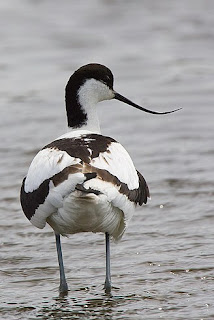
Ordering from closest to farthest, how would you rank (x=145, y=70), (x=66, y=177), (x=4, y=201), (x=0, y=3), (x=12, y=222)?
(x=66, y=177) → (x=12, y=222) → (x=4, y=201) → (x=145, y=70) → (x=0, y=3)

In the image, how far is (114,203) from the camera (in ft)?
19.3

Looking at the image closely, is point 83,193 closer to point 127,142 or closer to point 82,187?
point 82,187

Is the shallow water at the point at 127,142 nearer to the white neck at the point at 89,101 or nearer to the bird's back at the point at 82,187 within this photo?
the bird's back at the point at 82,187

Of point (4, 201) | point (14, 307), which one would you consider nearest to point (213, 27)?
point (4, 201)

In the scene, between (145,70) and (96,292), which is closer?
(96,292)

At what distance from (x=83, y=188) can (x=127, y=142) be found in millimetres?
4877

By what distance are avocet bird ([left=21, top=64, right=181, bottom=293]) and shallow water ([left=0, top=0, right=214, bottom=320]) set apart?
0.39m

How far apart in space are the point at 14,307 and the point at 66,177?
40.1 inches

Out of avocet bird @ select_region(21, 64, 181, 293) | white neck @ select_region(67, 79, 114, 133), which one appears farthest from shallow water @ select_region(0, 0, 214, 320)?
white neck @ select_region(67, 79, 114, 133)

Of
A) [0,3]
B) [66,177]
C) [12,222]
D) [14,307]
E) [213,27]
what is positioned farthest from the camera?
[0,3]

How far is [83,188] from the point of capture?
552cm

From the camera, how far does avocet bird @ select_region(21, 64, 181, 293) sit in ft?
18.5

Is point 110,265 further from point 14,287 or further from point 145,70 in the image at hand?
point 145,70

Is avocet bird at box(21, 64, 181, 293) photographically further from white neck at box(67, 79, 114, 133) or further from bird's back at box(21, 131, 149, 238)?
white neck at box(67, 79, 114, 133)
